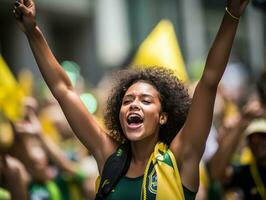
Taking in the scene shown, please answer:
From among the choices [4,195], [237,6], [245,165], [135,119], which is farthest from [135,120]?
[245,165]

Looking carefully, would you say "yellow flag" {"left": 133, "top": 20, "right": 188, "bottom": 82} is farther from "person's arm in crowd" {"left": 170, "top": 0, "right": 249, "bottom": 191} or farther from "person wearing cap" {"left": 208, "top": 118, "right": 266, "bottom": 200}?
"person's arm in crowd" {"left": 170, "top": 0, "right": 249, "bottom": 191}

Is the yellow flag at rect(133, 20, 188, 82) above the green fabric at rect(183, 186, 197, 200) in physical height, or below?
above

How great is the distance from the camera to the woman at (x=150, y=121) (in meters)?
4.35

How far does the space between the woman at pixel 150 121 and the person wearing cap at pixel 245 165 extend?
1.41 metres

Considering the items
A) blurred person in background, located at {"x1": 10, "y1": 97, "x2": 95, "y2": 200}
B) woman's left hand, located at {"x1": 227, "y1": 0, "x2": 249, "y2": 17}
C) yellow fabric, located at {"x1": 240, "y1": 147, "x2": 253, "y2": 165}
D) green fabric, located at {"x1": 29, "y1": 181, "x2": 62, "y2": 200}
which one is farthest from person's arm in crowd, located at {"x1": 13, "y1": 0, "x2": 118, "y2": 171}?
yellow fabric, located at {"x1": 240, "y1": 147, "x2": 253, "y2": 165}

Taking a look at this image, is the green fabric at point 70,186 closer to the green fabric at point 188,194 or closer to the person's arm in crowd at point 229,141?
the person's arm in crowd at point 229,141

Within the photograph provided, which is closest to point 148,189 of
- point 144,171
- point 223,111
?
point 144,171

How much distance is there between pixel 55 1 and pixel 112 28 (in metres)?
1.54

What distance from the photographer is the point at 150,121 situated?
459cm

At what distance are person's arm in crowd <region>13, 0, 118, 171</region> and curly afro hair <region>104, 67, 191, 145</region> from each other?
184 mm

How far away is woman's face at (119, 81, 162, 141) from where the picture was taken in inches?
180

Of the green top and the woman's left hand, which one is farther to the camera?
the green top

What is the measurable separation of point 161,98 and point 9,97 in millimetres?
2739

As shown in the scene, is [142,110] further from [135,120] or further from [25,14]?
[25,14]
